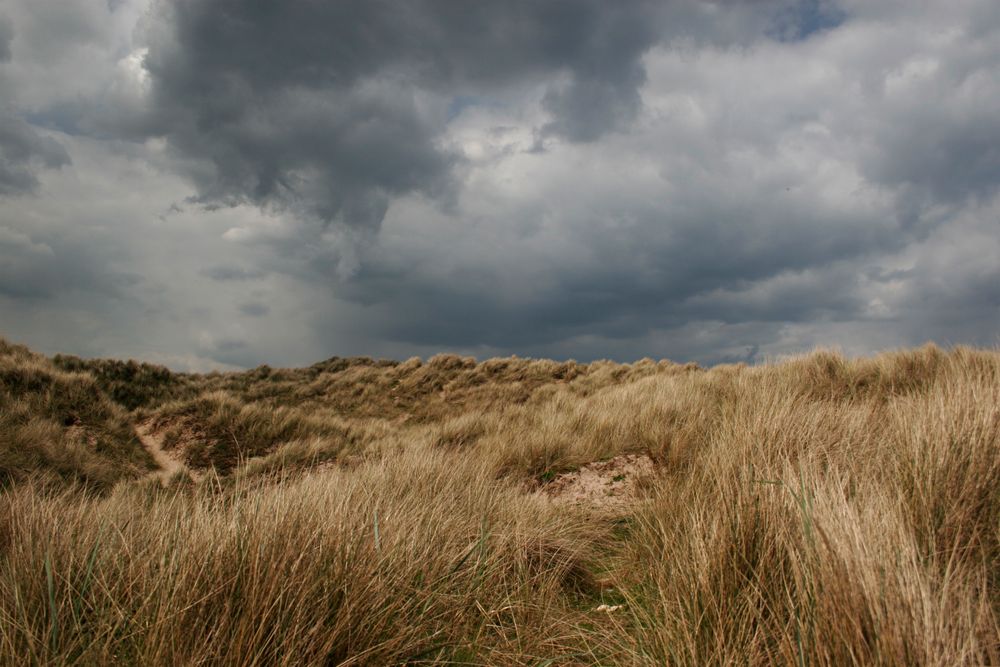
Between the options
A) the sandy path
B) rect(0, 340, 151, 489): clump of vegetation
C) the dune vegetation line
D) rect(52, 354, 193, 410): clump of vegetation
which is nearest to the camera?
the dune vegetation line

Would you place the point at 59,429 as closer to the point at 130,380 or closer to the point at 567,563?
the point at 130,380

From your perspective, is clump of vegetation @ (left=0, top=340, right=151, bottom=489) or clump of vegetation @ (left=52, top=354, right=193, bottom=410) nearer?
clump of vegetation @ (left=0, top=340, right=151, bottom=489)

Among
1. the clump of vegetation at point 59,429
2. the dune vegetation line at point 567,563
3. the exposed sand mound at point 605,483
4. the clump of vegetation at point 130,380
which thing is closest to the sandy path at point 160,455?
the clump of vegetation at point 59,429

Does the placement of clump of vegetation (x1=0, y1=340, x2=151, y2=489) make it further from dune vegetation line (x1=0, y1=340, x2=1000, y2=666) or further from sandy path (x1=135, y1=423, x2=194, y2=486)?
dune vegetation line (x1=0, y1=340, x2=1000, y2=666)

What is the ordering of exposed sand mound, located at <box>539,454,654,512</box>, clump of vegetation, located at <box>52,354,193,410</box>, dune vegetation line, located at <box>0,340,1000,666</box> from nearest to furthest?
dune vegetation line, located at <box>0,340,1000,666</box> < exposed sand mound, located at <box>539,454,654,512</box> < clump of vegetation, located at <box>52,354,193,410</box>

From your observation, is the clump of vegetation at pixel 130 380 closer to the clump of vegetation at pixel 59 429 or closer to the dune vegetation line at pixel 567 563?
the clump of vegetation at pixel 59 429

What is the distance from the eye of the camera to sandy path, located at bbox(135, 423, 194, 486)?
11.0 m

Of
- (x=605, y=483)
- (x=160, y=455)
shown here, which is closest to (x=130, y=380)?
(x=160, y=455)

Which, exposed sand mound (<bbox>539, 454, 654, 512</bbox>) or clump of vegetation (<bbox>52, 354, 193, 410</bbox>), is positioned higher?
clump of vegetation (<bbox>52, 354, 193, 410</bbox>)

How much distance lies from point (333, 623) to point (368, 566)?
0.31 metres

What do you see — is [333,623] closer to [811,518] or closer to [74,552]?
[74,552]

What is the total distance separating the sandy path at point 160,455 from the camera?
11.0m

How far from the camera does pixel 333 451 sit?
11.6 metres

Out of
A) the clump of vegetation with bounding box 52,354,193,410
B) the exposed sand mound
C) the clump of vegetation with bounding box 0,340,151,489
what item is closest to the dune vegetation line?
the exposed sand mound
